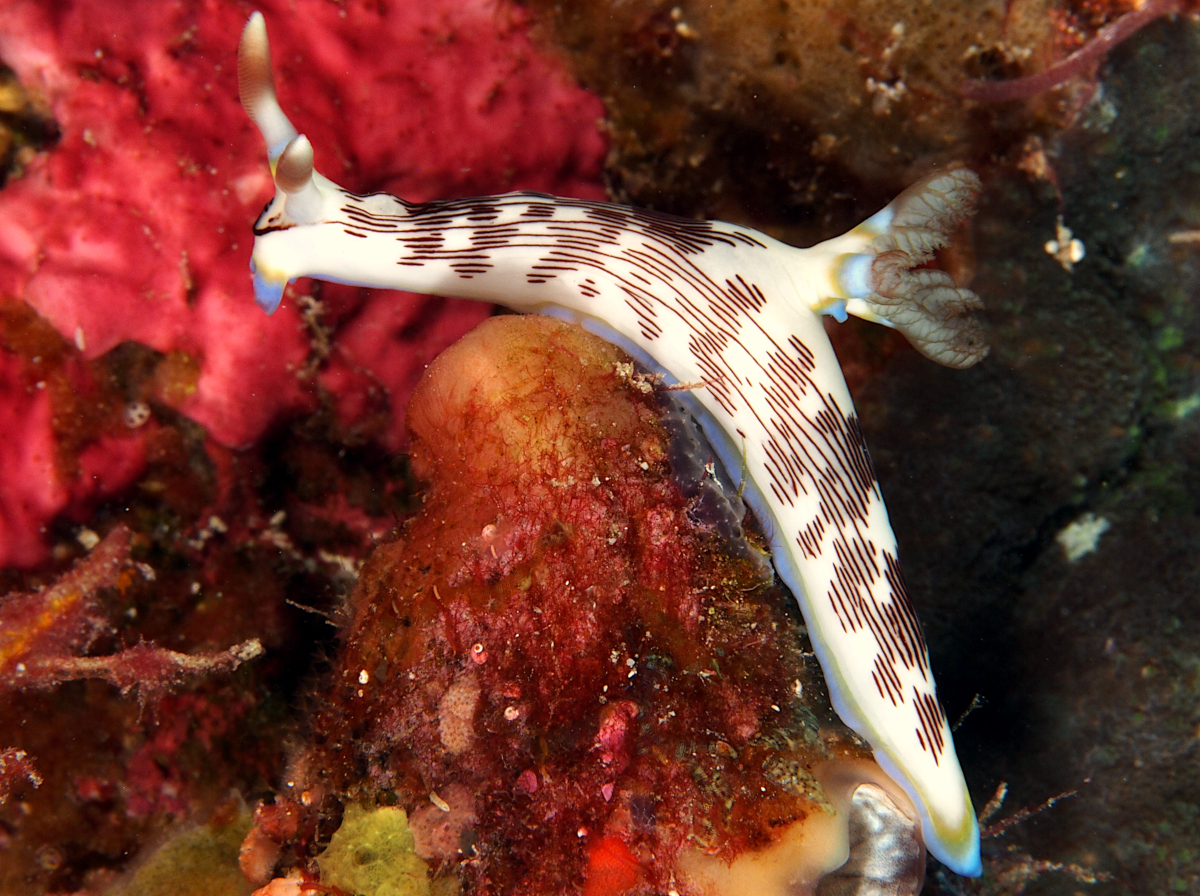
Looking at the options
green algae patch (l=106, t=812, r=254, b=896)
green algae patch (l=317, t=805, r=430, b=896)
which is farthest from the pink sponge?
green algae patch (l=317, t=805, r=430, b=896)

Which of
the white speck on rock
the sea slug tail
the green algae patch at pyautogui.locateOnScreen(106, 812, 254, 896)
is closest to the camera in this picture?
the sea slug tail

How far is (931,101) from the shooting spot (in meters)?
2.97

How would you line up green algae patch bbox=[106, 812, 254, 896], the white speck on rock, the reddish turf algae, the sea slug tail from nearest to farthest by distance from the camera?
1. the reddish turf algae
2. the sea slug tail
3. green algae patch bbox=[106, 812, 254, 896]
4. the white speck on rock

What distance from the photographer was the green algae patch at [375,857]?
1987 mm

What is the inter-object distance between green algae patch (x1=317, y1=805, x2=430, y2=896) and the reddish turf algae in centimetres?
→ 5

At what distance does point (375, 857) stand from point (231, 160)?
2.47 meters

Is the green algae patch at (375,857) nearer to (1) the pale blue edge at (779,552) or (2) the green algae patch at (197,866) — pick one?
(2) the green algae patch at (197,866)

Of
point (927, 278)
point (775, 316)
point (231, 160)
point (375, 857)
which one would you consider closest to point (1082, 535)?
point (927, 278)

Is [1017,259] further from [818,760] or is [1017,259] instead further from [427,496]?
[427,496]

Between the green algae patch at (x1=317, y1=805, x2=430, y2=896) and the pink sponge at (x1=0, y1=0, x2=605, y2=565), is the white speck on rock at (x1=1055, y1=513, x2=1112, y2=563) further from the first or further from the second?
the green algae patch at (x1=317, y1=805, x2=430, y2=896)

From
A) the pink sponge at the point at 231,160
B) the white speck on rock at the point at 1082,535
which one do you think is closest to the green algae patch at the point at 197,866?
the pink sponge at the point at 231,160

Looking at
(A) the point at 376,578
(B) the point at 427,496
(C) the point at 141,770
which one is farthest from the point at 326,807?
(C) the point at 141,770

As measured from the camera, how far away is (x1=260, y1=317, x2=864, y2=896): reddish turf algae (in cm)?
190

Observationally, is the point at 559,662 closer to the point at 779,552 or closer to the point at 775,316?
the point at 779,552
